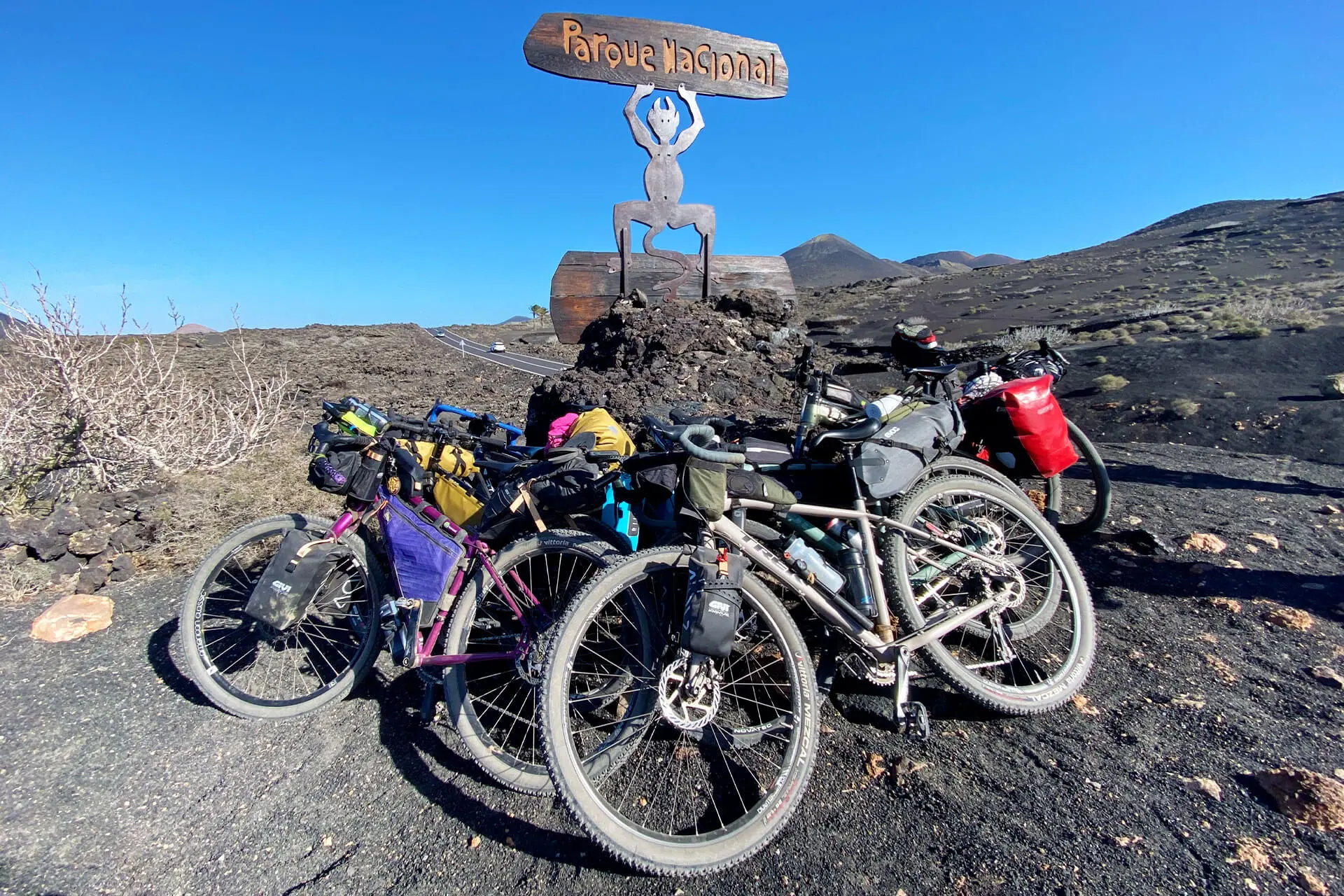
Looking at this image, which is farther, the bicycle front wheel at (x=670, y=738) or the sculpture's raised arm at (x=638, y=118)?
the sculpture's raised arm at (x=638, y=118)

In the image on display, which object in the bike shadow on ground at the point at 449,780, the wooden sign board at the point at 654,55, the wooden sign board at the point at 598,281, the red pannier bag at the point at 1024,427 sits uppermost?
the wooden sign board at the point at 654,55

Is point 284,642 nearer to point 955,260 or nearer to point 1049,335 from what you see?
point 1049,335

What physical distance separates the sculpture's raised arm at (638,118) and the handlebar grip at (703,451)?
10.6ft

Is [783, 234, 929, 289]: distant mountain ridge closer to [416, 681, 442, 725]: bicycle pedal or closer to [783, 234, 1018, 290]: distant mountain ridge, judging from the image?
[783, 234, 1018, 290]: distant mountain ridge

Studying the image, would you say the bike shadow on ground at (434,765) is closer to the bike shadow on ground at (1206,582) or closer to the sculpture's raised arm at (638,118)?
the bike shadow on ground at (1206,582)

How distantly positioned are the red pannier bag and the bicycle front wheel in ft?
5.32

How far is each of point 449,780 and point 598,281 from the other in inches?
137

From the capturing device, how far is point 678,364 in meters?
4.84

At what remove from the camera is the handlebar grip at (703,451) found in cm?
211

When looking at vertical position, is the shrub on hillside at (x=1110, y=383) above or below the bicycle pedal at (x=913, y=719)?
above

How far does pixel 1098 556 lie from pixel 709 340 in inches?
119

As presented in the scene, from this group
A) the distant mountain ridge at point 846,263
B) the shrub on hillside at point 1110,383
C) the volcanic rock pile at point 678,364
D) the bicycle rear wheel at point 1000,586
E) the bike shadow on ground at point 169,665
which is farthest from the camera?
the distant mountain ridge at point 846,263

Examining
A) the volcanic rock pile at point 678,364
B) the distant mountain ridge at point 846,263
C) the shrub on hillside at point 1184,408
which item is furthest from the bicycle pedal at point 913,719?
the distant mountain ridge at point 846,263

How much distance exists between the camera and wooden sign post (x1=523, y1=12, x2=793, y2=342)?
174 inches
